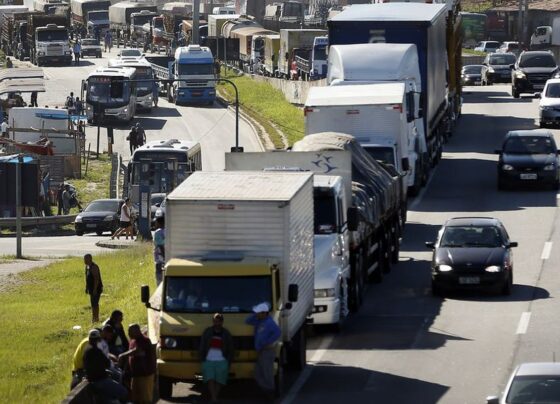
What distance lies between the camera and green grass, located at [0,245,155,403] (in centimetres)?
2472

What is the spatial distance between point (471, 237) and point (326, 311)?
5623 mm

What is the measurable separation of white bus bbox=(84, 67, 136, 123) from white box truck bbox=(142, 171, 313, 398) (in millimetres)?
57714

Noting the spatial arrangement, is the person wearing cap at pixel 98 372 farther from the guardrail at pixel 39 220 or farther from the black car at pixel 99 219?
the guardrail at pixel 39 220

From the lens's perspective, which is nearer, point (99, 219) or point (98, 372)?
point (98, 372)

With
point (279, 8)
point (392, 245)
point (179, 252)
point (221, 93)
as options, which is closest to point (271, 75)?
point (221, 93)

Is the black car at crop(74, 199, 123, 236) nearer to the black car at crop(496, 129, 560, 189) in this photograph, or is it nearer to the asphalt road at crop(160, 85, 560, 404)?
the asphalt road at crop(160, 85, 560, 404)

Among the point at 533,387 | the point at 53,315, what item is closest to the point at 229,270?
the point at 533,387

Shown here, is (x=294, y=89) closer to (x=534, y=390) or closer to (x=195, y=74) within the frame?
(x=195, y=74)

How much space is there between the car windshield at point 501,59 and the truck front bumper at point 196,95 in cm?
1585

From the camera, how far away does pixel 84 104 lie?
3467 inches

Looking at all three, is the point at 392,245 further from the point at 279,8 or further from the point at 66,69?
the point at 279,8

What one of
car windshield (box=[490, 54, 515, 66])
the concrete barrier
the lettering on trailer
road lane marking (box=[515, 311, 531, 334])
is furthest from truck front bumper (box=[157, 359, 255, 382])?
car windshield (box=[490, 54, 515, 66])

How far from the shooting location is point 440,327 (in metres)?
28.2

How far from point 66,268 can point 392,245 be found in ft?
36.9
